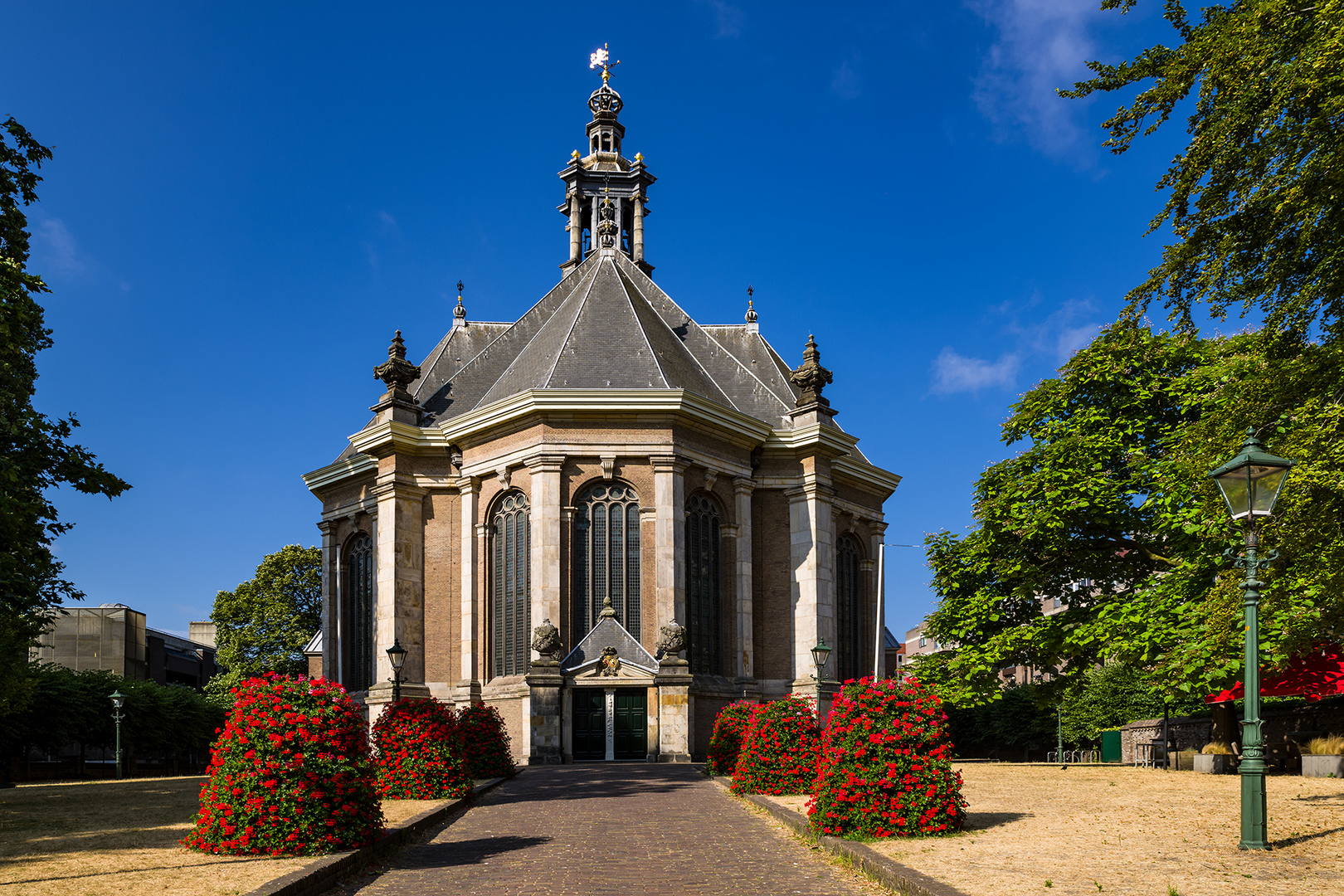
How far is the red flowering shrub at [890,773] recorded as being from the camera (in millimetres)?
12953

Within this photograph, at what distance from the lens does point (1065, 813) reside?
1548 centimetres

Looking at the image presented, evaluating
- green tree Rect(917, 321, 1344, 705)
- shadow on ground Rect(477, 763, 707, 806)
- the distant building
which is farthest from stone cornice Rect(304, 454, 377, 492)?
the distant building

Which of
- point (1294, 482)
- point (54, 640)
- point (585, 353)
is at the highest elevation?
point (585, 353)

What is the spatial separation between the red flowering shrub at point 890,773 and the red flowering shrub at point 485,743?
1187cm

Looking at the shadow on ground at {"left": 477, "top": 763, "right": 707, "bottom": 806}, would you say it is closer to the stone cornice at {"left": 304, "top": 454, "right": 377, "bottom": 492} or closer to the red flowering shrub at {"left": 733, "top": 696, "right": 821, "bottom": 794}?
the red flowering shrub at {"left": 733, "top": 696, "right": 821, "bottom": 794}

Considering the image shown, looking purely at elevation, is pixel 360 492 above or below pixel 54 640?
above

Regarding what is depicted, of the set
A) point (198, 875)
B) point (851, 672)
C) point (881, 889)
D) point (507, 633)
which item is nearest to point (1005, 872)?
point (881, 889)

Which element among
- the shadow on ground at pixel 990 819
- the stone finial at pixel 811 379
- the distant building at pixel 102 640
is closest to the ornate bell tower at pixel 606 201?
the stone finial at pixel 811 379

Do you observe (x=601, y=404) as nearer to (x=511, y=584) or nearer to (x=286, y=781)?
(x=511, y=584)

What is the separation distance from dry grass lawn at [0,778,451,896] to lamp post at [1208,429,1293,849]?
9.56m

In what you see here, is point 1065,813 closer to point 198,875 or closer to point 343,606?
point 198,875

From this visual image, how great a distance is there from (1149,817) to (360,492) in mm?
32775

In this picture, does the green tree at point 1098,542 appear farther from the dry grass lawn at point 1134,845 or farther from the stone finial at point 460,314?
the stone finial at point 460,314

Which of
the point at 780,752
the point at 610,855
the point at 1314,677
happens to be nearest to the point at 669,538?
the point at 780,752
